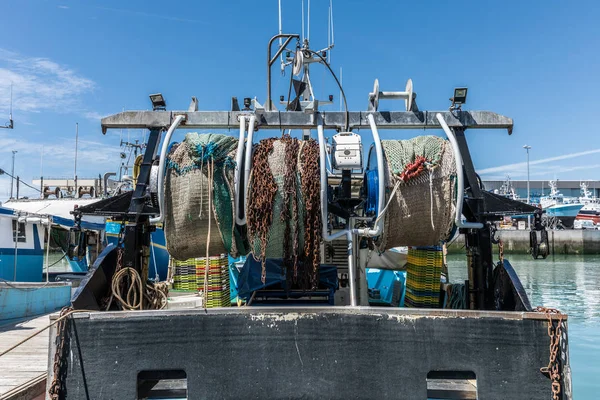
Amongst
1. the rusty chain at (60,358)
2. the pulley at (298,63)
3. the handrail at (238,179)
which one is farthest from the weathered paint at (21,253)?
the handrail at (238,179)

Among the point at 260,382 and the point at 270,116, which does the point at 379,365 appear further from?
the point at 270,116

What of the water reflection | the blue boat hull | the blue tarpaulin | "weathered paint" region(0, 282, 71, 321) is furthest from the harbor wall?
the blue tarpaulin

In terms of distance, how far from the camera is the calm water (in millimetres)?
9078

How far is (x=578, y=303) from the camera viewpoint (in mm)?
17219

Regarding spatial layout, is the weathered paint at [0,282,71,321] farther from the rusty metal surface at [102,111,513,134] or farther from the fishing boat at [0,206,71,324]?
the rusty metal surface at [102,111,513,134]

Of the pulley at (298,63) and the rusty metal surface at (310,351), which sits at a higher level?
the pulley at (298,63)

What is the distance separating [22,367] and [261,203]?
5.36 m

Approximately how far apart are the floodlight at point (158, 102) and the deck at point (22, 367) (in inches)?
140

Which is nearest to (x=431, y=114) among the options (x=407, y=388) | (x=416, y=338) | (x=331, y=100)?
(x=416, y=338)

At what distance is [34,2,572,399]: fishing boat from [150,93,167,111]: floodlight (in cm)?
1

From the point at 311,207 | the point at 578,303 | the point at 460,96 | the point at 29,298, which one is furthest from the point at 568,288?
the point at 311,207

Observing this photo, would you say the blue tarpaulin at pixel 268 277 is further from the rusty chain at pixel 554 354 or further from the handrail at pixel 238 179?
the rusty chain at pixel 554 354

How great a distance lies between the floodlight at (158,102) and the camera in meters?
4.10

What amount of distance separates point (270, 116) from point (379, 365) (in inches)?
87.6
